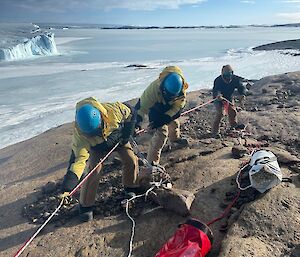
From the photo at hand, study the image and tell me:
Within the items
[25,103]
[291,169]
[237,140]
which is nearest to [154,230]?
[291,169]

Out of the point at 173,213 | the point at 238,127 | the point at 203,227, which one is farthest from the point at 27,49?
the point at 203,227

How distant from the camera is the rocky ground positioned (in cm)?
345

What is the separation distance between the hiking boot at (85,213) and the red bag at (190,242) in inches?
49.7

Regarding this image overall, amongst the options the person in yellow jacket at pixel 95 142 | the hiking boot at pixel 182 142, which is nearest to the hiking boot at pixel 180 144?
the hiking boot at pixel 182 142

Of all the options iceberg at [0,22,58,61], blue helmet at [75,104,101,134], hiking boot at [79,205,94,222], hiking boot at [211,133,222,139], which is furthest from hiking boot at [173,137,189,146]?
iceberg at [0,22,58,61]

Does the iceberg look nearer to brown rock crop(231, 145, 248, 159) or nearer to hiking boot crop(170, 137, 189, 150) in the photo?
hiking boot crop(170, 137, 189, 150)

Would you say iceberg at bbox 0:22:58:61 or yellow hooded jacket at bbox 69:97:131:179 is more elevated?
yellow hooded jacket at bbox 69:97:131:179

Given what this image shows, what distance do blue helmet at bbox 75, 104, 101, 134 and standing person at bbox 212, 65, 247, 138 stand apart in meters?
3.25

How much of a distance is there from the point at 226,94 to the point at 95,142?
11.3 feet

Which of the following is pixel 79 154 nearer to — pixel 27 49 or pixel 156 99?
pixel 156 99

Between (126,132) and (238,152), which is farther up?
(126,132)

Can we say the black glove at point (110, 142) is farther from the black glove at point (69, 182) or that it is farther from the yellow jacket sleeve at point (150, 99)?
the yellow jacket sleeve at point (150, 99)

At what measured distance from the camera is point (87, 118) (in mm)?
3883

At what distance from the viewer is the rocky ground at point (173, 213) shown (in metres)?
3.45
